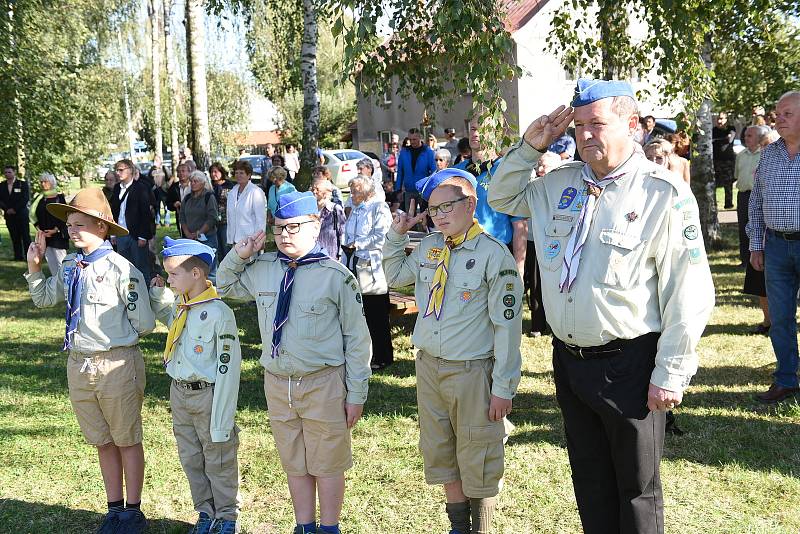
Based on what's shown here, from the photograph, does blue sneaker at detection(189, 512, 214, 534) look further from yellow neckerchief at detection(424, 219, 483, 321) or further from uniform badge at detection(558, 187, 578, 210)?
uniform badge at detection(558, 187, 578, 210)

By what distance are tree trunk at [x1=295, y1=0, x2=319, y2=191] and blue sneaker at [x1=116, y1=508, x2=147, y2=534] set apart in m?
11.7

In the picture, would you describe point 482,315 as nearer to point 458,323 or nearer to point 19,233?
point 458,323

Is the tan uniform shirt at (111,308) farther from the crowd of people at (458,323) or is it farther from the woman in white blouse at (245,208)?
the woman in white blouse at (245,208)

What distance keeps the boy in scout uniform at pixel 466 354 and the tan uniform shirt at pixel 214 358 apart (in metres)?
0.97

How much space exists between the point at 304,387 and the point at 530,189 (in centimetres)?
148

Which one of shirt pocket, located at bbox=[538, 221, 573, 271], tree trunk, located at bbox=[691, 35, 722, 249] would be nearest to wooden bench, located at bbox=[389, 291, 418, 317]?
shirt pocket, located at bbox=[538, 221, 573, 271]

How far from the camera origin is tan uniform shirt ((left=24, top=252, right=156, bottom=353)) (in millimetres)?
4282

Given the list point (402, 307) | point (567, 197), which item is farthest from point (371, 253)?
point (567, 197)

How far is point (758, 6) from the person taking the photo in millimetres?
8812

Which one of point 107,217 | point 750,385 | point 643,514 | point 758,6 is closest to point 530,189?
point 643,514

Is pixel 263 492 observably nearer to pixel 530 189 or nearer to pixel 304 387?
pixel 304 387

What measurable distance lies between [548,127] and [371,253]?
4121 mm

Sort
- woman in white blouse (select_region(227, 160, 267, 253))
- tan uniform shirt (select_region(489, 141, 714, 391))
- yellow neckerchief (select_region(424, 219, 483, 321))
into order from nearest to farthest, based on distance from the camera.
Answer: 1. tan uniform shirt (select_region(489, 141, 714, 391))
2. yellow neckerchief (select_region(424, 219, 483, 321))
3. woman in white blouse (select_region(227, 160, 267, 253))

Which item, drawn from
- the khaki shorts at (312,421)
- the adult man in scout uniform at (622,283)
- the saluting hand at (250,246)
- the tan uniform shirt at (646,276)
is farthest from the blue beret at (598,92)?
the khaki shorts at (312,421)
